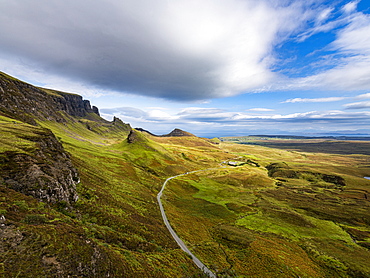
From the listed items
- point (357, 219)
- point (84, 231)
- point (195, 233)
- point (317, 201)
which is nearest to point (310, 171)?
point (317, 201)

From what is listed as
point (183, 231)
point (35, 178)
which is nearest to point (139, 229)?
point (183, 231)

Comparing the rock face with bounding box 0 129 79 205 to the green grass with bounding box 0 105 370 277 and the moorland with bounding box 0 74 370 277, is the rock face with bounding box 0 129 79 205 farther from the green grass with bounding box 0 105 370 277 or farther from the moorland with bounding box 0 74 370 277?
the green grass with bounding box 0 105 370 277

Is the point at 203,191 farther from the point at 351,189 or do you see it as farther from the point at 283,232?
the point at 351,189

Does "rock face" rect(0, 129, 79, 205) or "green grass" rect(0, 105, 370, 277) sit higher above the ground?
"rock face" rect(0, 129, 79, 205)

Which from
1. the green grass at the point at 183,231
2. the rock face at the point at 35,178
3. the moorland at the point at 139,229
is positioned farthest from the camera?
the rock face at the point at 35,178

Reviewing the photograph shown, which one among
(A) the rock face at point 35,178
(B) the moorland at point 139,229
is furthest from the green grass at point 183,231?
(A) the rock face at point 35,178

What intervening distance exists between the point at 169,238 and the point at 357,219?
108 m

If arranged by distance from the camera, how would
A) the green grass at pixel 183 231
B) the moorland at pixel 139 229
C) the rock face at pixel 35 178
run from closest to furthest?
the moorland at pixel 139 229 < the green grass at pixel 183 231 < the rock face at pixel 35 178

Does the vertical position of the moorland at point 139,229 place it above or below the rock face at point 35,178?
below

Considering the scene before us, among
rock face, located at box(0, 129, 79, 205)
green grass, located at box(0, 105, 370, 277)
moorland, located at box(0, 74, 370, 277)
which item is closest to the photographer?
moorland, located at box(0, 74, 370, 277)

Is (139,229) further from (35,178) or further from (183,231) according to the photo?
(35,178)

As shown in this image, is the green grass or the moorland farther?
the green grass

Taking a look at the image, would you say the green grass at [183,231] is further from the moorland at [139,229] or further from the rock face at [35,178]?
the rock face at [35,178]

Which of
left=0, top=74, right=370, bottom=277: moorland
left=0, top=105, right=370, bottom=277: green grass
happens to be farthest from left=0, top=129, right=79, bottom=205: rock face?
left=0, top=105, right=370, bottom=277: green grass
